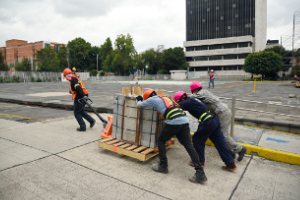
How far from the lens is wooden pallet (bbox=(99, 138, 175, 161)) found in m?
3.99

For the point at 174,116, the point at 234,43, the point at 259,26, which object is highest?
the point at 259,26

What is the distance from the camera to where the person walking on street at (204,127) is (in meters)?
3.71

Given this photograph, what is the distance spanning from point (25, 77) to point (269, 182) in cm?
4739

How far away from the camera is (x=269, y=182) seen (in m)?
3.47

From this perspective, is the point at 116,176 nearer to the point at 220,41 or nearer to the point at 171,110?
the point at 171,110

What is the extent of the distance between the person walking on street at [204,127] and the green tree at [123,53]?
214ft

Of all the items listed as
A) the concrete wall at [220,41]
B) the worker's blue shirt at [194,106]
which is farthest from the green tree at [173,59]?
the worker's blue shirt at [194,106]

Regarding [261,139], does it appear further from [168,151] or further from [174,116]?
[174,116]

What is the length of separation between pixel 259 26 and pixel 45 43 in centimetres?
8707

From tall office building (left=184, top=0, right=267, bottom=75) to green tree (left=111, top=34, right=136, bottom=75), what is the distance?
90.5ft

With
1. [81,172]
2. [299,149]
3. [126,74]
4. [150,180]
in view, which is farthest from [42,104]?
[126,74]

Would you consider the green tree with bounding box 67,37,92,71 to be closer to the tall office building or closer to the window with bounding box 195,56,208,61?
the tall office building

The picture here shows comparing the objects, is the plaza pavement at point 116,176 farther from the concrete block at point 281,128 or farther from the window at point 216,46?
the window at point 216,46

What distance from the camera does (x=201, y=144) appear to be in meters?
3.88
